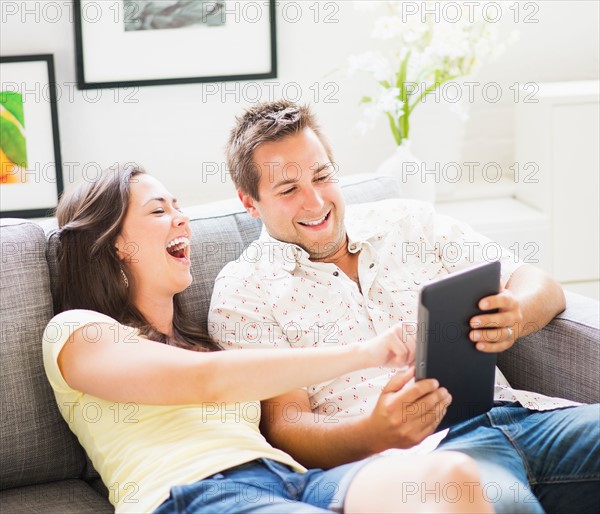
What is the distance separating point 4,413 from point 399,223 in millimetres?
919

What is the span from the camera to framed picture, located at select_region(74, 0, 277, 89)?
9.09 feet

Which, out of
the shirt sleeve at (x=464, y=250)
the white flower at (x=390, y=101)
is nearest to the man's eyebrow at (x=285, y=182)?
the shirt sleeve at (x=464, y=250)

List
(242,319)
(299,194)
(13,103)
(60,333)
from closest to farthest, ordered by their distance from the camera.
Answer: (60,333) < (242,319) < (299,194) < (13,103)

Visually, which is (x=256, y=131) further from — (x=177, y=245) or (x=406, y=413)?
(x=406, y=413)

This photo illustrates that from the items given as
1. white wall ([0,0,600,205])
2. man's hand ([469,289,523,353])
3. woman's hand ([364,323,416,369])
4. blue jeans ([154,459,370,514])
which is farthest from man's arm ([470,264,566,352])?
white wall ([0,0,600,205])

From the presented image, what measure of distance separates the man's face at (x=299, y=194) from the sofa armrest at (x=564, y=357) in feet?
1.57

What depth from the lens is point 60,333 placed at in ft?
5.24

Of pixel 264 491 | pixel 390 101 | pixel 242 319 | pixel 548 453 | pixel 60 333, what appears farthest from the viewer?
pixel 390 101

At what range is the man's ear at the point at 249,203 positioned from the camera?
79.4 inches

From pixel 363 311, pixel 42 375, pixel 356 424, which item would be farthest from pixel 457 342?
pixel 42 375

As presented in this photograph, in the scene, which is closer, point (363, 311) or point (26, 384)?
point (26, 384)

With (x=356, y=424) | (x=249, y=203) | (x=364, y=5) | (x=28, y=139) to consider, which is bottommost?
(x=356, y=424)

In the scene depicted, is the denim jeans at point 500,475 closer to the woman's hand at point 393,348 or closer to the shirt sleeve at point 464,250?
the woman's hand at point 393,348

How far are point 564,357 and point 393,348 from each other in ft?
1.67
